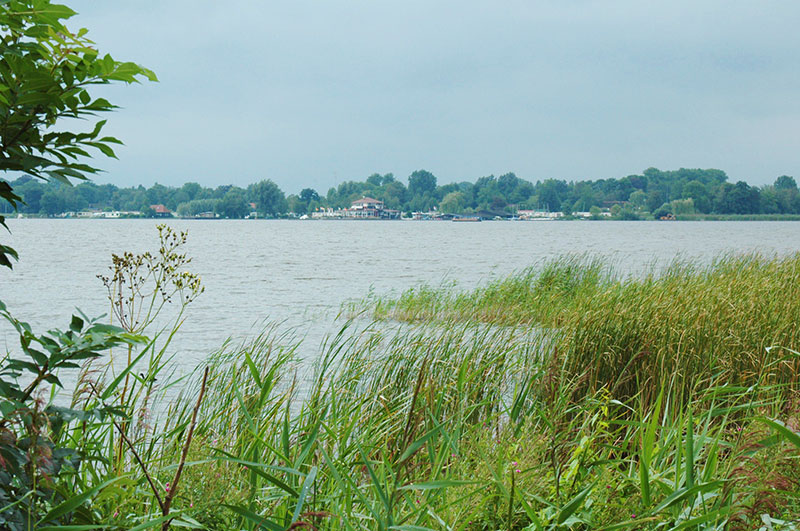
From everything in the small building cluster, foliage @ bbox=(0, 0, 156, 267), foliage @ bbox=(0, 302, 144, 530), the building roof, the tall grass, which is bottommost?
the tall grass

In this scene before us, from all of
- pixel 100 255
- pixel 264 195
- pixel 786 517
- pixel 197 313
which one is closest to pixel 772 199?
pixel 264 195

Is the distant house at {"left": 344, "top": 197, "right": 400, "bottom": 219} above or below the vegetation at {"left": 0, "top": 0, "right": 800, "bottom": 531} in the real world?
above

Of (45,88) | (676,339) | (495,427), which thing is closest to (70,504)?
(45,88)

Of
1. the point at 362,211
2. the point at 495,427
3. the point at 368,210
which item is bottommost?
the point at 495,427

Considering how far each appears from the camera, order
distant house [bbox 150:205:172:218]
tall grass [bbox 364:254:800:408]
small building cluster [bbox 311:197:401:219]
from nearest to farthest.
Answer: tall grass [bbox 364:254:800:408] → distant house [bbox 150:205:172:218] → small building cluster [bbox 311:197:401:219]

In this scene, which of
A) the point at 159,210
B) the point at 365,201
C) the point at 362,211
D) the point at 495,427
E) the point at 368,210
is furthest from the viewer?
the point at 368,210

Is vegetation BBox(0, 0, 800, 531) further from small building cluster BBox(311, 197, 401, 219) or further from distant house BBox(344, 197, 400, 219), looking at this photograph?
small building cluster BBox(311, 197, 401, 219)

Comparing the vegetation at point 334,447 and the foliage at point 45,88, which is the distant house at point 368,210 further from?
the foliage at point 45,88

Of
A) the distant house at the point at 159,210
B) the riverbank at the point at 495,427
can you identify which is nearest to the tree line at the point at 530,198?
the distant house at the point at 159,210

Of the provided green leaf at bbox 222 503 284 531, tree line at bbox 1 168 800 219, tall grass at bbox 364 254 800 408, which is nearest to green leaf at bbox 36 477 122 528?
green leaf at bbox 222 503 284 531

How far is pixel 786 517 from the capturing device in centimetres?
270

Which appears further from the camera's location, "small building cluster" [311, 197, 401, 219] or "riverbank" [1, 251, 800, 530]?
"small building cluster" [311, 197, 401, 219]

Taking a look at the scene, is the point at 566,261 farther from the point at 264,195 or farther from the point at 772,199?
the point at 772,199

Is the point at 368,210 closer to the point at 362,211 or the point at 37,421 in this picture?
the point at 362,211
